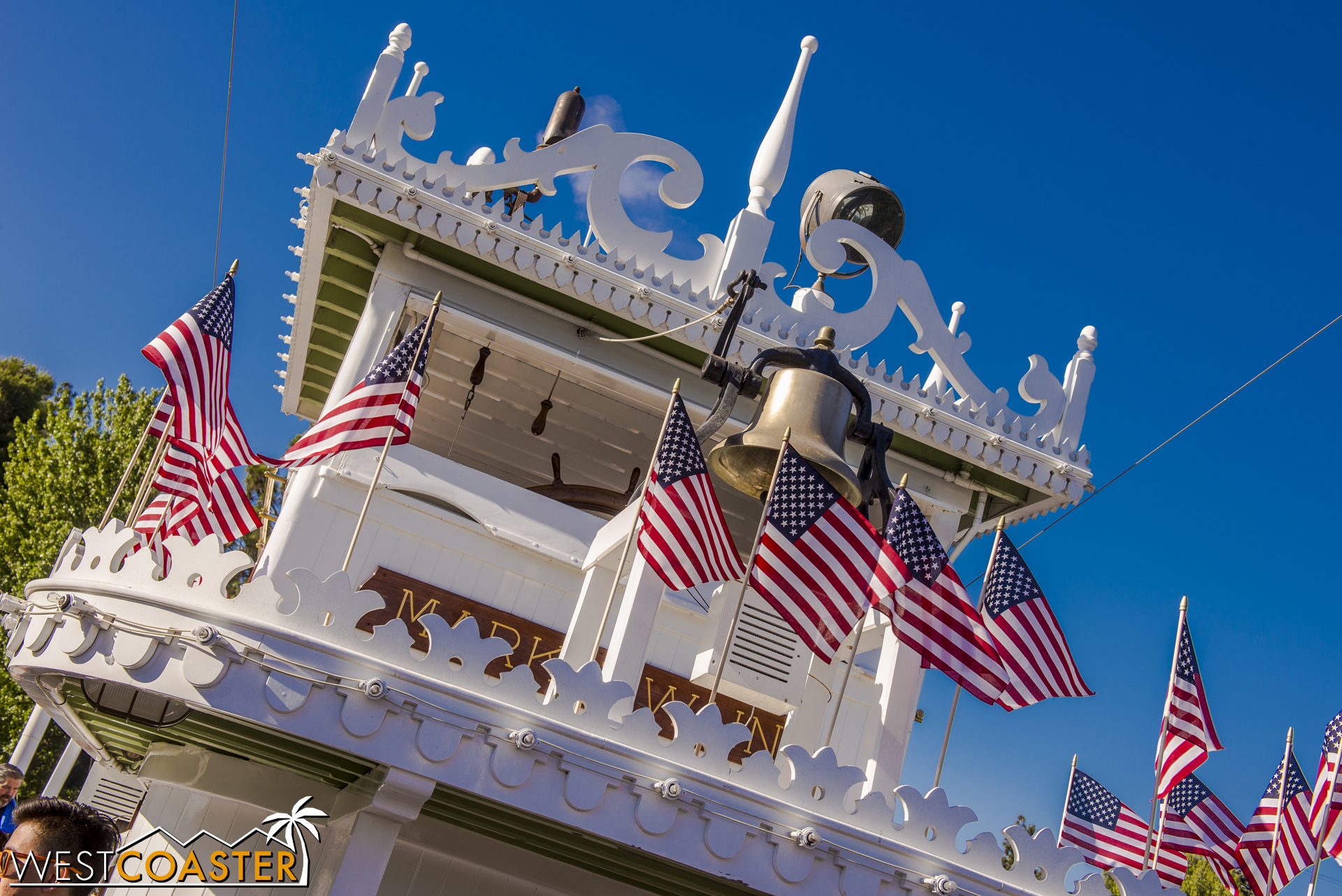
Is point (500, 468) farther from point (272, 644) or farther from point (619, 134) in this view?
point (272, 644)

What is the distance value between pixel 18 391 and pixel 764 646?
1926 inches

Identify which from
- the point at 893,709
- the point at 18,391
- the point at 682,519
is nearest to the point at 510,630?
the point at 682,519

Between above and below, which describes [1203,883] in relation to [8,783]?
above

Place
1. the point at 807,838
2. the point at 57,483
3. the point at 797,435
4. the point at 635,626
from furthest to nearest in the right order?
the point at 57,483, the point at 797,435, the point at 635,626, the point at 807,838

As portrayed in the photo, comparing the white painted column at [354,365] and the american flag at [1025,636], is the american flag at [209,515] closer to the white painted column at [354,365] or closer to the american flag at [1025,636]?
the white painted column at [354,365]

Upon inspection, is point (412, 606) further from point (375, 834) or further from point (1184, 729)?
point (1184, 729)

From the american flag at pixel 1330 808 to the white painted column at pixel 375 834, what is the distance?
10.4 m

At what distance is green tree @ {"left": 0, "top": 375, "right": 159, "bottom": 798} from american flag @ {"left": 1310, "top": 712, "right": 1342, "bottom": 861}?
941 inches

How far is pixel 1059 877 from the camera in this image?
7.13 meters

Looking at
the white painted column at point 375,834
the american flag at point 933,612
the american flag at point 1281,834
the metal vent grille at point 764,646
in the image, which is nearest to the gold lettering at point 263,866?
the white painted column at point 375,834

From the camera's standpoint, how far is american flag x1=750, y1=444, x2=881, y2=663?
7422mm

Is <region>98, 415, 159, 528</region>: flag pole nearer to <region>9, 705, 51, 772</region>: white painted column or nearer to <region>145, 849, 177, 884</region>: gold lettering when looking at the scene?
<region>145, 849, 177, 884</region>: gold lettering

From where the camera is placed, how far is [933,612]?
779 centimetres

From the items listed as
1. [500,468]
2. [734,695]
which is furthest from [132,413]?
[734,695]
